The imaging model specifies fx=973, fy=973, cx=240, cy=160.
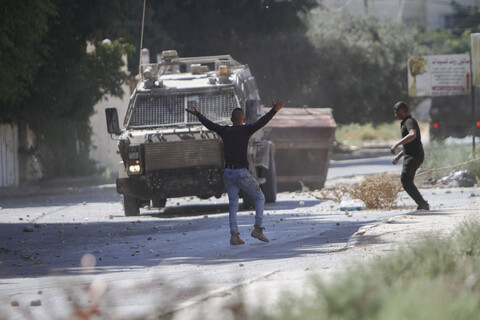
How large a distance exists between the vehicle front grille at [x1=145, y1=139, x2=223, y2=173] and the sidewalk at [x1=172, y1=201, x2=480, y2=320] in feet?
13.8

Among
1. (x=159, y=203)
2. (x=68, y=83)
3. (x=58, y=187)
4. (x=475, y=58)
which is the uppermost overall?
(x=475, y=58)

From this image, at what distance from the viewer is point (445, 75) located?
27.8 meters

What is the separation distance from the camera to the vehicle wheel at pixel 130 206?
17.8 m

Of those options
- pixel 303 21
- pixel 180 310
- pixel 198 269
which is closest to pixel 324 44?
pixel 303 21

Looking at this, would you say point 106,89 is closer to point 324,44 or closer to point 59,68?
point 59,68

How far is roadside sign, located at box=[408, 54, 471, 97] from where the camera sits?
27.6 meters

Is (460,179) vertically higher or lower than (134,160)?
lower

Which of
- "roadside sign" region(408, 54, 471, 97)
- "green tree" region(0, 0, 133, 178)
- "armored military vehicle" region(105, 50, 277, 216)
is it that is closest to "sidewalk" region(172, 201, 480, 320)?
"armored military vehicle" region(105, 50, 277, 216)

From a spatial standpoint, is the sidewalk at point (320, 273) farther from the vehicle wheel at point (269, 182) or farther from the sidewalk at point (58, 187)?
the sidewalk at point (58, 187)

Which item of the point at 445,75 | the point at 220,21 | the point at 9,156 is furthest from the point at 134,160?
the point at 220,21

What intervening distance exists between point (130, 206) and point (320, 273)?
1049cm

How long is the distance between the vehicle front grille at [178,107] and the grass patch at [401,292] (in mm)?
10943

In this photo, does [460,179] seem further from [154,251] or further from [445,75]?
[154,251]

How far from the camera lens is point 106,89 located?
31578 mm
